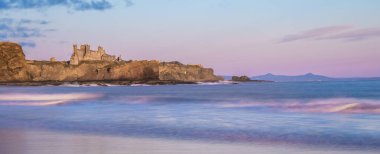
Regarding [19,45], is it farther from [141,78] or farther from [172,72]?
[172,72]

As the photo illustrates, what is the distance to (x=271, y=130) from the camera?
14914 millimetres

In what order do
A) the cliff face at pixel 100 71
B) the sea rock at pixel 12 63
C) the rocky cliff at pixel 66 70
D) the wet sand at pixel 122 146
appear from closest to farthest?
the wet sand at pixel 122 146 < the sea rock at pixel 12 63 < the rocky cliff at pixel 66 70 < the cliff face at pixel 100 71

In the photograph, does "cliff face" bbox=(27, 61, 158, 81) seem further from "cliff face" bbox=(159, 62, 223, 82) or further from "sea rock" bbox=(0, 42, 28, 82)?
"cliff face" bbox=(159, 62, 223, 82)

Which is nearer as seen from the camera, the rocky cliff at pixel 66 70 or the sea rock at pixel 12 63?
the sea rock at pixel 12 63

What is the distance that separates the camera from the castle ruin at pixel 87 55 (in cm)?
16965

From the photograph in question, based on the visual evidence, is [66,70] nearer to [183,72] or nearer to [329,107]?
[183,72]

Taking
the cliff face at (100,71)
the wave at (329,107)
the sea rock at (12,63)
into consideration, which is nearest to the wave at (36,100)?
the wave at (329,107)

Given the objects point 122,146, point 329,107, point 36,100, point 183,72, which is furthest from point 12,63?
point 122,146

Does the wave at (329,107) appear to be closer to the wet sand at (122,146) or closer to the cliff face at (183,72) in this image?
the wet sand at (122,146)

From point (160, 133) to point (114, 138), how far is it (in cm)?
193

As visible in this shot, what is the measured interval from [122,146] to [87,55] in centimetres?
16869

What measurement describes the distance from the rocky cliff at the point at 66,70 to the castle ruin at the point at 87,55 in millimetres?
3884

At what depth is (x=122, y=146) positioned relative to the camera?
11.0 metres

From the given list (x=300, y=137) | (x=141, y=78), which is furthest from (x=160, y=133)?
(x=141, y=78)
